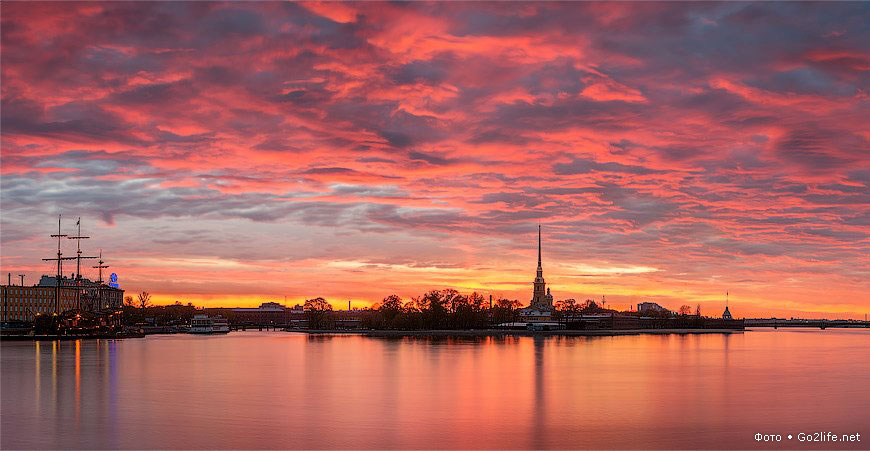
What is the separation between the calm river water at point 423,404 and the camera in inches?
1672

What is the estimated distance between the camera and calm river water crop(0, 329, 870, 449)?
42469 millimetres

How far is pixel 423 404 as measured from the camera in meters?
56.6

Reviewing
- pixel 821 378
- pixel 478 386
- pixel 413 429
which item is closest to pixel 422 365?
pixel 478 386

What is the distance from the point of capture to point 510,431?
45094mm

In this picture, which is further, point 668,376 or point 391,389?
point 668,376

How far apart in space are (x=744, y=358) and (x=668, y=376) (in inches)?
1573

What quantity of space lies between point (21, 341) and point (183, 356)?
76.1 meters

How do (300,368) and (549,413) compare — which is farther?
(300,368)

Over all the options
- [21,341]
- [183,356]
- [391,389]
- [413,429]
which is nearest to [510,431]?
[413,429]

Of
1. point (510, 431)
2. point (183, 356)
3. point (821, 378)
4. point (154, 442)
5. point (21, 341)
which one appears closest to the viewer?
point (154, 442)

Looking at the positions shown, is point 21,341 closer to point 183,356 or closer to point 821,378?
point 183,356

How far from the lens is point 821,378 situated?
78250mm

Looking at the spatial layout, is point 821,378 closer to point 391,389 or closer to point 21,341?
point 391,389

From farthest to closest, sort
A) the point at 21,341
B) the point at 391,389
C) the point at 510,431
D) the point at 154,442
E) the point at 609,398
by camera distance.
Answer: the point at 21,341 → the point at 391,389 → the point at 609,398 → the point at 510,431 → the point at 154,442
